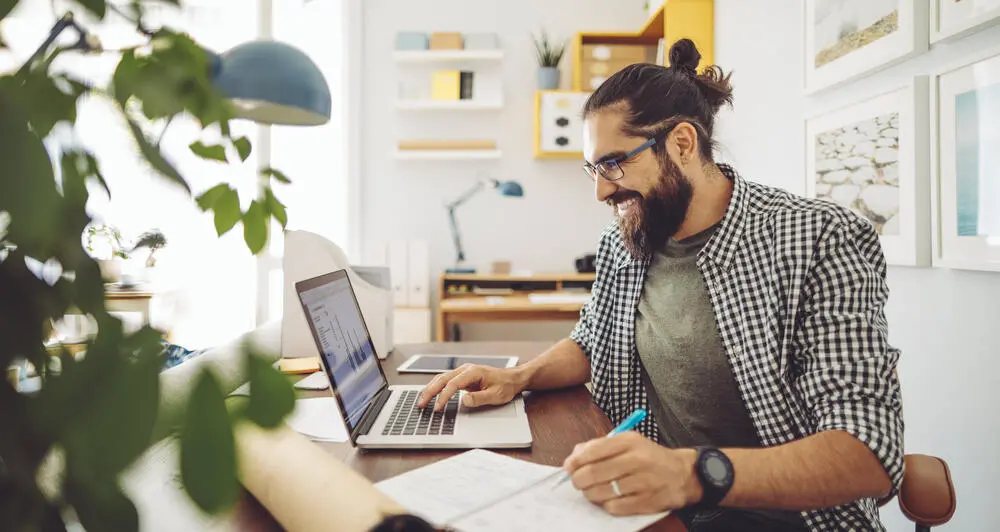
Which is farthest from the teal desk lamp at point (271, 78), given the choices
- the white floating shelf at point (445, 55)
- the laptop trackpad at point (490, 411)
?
the white floating shelf at point (445, 55)

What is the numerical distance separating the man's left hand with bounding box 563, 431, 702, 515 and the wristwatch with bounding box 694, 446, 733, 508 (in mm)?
18

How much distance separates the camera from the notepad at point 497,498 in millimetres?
675

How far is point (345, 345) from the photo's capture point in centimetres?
108

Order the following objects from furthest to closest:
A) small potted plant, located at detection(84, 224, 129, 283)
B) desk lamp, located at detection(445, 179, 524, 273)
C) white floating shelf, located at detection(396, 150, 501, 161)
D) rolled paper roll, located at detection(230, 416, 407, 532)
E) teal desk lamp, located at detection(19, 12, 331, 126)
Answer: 1. white floating shelf, located at detection(396, 150, 501, 161)
2. desk lamp, located at detection(445, 179, 524, 273)
3. small potted plant, located at detection(84, 224, 129, 283)
4. teal desk lamp, located at detection(19, 12, 331, 126)
5. rolled paper roll, located at detection(230, 416, 407, 532)

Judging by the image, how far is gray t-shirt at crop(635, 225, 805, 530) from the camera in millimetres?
1197

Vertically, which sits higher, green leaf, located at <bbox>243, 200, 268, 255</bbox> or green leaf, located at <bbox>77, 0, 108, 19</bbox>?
green leaf, located at <bbox>77, 0, 108, 19</bbox>

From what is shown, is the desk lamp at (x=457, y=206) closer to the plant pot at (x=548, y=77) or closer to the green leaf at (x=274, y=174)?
the plant pot at (x=548, y=77)

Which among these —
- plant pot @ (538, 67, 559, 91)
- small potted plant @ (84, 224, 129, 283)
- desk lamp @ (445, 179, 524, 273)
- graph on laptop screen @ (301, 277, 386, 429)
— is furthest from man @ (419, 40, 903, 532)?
plant pot @ (538, 67, 559, 91)

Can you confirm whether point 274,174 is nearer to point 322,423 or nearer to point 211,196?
point 211,196

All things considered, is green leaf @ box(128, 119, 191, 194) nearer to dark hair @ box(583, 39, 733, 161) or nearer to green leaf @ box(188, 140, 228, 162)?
green leaf @ box(188, 140, 228, 162)

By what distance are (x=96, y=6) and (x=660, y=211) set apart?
1.23 meters

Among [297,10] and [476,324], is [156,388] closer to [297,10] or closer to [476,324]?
[297,10]

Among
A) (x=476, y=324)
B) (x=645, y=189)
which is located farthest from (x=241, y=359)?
(x=476, y=324)

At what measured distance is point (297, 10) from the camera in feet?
10.8
